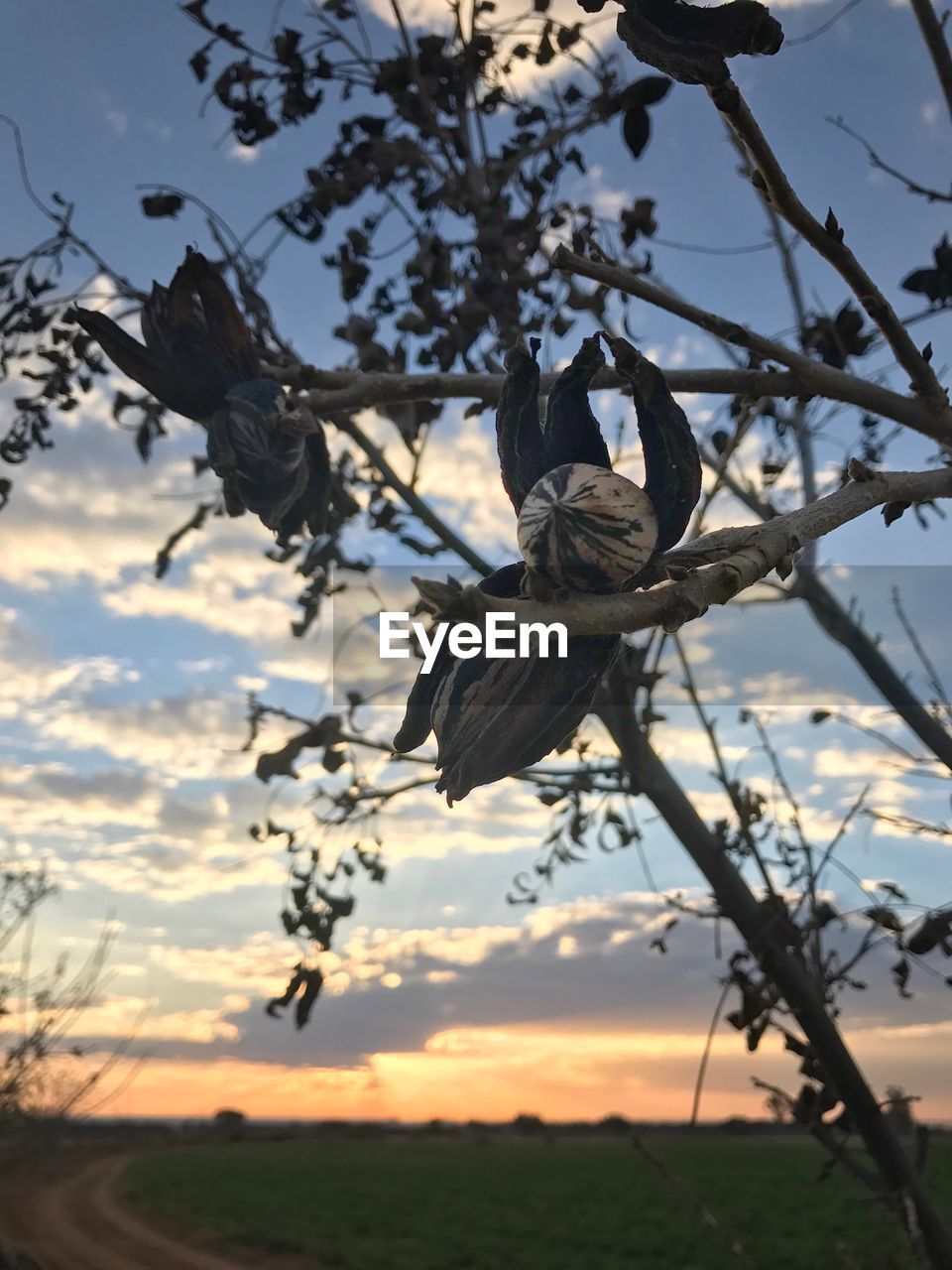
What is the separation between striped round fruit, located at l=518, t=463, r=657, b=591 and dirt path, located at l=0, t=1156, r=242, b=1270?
11520 mm

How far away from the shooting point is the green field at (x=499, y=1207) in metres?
12.9

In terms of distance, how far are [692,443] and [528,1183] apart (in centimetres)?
2159

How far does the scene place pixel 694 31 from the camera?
0.78 metres

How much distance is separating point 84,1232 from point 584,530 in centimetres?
1634

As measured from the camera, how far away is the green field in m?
12.9

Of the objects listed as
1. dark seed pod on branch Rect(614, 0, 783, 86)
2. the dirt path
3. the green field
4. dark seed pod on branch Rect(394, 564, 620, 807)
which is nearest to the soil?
the dirt path

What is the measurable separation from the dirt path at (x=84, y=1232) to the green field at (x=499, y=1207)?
560mm

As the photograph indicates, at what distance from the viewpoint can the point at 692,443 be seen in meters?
0.75

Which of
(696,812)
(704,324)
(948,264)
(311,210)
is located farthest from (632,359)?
(311,210)

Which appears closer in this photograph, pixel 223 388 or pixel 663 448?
pixel 663 448

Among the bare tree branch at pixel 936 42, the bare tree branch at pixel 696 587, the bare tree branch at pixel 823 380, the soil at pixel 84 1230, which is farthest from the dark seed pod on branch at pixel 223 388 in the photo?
the soil at pixel 84 1230

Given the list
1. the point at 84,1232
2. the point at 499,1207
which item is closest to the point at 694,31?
the point at 84,1232

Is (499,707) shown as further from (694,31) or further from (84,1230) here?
(84,1230)

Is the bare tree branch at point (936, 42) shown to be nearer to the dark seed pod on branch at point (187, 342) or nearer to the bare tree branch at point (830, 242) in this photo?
the bare tree branch at point (830, 242)
